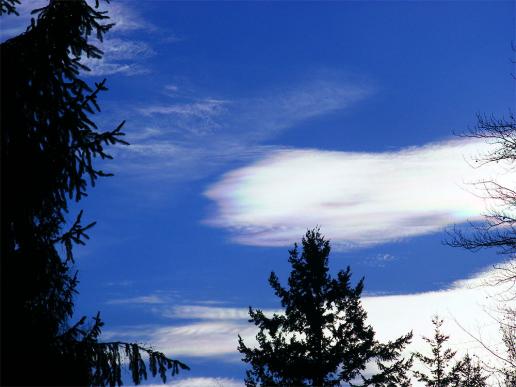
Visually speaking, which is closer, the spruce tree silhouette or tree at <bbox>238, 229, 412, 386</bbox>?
the spruce tree silhouette

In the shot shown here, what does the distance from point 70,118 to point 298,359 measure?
2167 centimetres

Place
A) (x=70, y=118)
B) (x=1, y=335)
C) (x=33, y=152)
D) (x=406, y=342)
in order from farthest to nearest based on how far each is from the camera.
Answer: (x=406, y=342), (x=70, y=118), (x=33, y=152), (x=1, y=335)

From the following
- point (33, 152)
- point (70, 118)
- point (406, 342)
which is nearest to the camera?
point (33, 152)

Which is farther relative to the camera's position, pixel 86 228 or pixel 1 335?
pixel 86 228

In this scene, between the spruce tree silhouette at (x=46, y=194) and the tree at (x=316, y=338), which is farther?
the tree at (x=316, y=338)

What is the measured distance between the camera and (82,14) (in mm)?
9242

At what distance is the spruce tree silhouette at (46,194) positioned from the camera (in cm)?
764

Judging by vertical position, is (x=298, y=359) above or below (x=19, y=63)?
below

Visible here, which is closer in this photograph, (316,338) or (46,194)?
(46,194)

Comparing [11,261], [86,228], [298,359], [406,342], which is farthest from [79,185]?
[406,342]

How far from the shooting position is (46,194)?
859cm

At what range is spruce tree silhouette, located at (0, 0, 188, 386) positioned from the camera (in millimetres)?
7641

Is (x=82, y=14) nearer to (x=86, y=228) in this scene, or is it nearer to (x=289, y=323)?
(x=86, y=228)

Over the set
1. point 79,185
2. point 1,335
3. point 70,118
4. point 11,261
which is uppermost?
point 70,118
